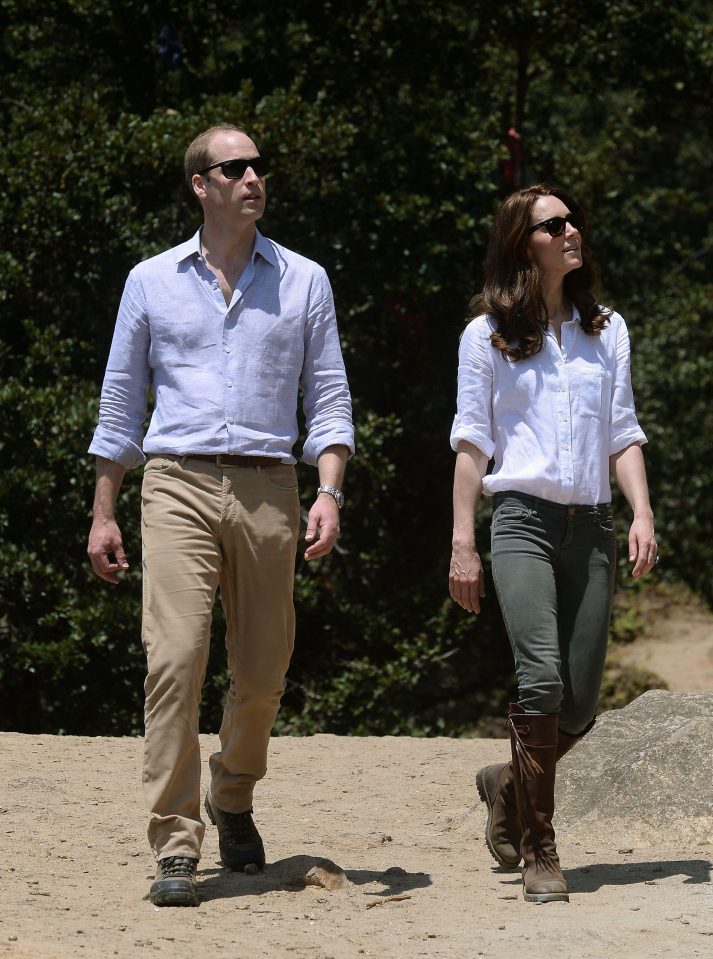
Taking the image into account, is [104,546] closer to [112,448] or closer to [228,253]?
[112,448]

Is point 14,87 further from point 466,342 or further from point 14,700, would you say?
point 466,342

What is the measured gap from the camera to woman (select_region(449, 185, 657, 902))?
4312mm

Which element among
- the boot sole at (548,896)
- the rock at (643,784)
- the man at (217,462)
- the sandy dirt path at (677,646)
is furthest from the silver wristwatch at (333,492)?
the sandy dirt path at (677,646)

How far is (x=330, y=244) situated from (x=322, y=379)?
5.99m

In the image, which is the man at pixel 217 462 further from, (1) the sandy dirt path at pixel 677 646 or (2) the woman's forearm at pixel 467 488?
(1) the sandy dirt path at pixel 677 646

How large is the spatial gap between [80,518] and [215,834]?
442 cm

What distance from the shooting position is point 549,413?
4.41 metres

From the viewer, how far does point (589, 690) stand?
4383 millimetres

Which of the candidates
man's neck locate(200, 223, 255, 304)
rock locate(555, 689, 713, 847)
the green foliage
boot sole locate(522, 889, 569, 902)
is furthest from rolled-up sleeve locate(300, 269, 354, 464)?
the green foliage

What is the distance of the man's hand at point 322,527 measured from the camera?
14.0ft

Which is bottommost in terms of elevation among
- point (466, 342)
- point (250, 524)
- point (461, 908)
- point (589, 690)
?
point (461, 908)

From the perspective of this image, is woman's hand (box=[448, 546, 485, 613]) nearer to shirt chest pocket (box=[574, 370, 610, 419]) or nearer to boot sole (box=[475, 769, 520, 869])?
shirt chest pocket (box=[574, 370, 610, 419])

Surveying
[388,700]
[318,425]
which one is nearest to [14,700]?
[388,700]

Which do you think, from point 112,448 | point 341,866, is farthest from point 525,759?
point 112,448
